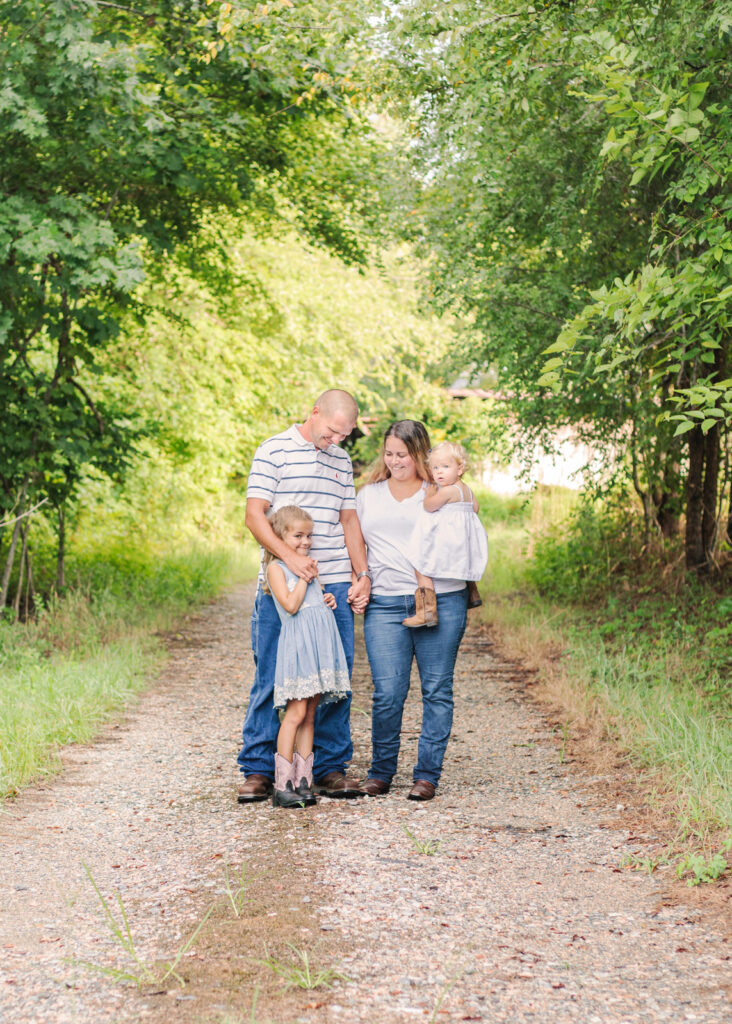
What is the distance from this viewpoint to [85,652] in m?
8.69

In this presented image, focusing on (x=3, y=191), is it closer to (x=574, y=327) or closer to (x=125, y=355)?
(x=574, y=327)

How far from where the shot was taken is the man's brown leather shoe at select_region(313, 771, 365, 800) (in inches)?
200

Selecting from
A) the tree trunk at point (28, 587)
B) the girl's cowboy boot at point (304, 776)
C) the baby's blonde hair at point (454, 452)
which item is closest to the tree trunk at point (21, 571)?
the tree trunk at point (28, 587)

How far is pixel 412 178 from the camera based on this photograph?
10.3 metres

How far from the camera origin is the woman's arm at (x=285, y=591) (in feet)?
15.8

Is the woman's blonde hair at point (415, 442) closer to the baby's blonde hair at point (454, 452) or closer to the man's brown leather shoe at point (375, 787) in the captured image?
the baby's blonde hair at point (454, 452)

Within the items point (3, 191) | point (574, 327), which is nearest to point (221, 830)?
point (574, 327)

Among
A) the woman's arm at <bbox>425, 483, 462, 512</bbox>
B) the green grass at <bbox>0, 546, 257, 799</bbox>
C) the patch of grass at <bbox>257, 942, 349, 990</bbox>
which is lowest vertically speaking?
the green grass at <bbox>0, 546, 257, 799</bbox>

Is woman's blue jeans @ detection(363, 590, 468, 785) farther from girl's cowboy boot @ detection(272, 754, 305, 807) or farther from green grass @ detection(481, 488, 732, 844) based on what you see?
green grass @ detection(481, 488, 732, 844)

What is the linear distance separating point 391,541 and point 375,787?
1235mm

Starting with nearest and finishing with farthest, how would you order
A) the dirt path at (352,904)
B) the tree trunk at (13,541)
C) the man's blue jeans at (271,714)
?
the dirt path at (352,904)
the man's blue jeans at (271,714)
the tree trunk at (13,541)

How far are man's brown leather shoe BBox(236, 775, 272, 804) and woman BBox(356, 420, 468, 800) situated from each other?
1.63ft

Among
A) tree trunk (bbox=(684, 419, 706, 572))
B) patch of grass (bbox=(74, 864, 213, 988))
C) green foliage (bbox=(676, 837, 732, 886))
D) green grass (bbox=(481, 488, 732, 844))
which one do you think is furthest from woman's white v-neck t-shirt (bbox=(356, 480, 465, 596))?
tree trunk (bbox=(684, 419, 706, 572))

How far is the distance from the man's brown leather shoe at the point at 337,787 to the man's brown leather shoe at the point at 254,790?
0.27 meters
